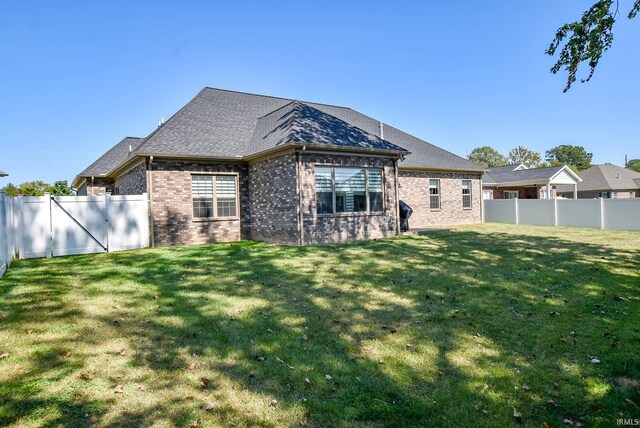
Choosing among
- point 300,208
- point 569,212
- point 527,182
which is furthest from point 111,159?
point 527,182

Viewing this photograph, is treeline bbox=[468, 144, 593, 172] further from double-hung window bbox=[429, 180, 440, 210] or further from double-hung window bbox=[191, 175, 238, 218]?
double-hung window bbox=[191, 175, 238, 218]

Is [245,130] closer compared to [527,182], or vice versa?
[245,130]

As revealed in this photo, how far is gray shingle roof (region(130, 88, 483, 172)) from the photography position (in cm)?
1304

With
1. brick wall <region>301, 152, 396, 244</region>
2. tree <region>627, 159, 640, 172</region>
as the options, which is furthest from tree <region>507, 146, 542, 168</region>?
brick wall <region>301, 152, 396, 244</region>

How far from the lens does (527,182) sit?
26.6 meters

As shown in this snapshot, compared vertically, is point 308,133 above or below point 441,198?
above

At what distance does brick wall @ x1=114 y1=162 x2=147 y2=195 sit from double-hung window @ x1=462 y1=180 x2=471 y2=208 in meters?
17.8

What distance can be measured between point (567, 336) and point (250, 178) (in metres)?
12.1

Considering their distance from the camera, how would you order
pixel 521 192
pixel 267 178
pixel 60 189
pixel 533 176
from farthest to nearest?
pixel 60 189 < pixel 521 192 < pixel 533 176 < pixel 267 178

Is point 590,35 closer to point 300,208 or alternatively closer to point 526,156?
point 300,208

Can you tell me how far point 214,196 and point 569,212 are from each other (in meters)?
18.1

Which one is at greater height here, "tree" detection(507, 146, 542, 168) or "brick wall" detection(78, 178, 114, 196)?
"tree" detection(507, 146, 542, 168)

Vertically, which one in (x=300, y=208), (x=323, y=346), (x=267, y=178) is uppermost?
(x=267, y=178)

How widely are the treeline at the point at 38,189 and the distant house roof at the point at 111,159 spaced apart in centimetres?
1658
